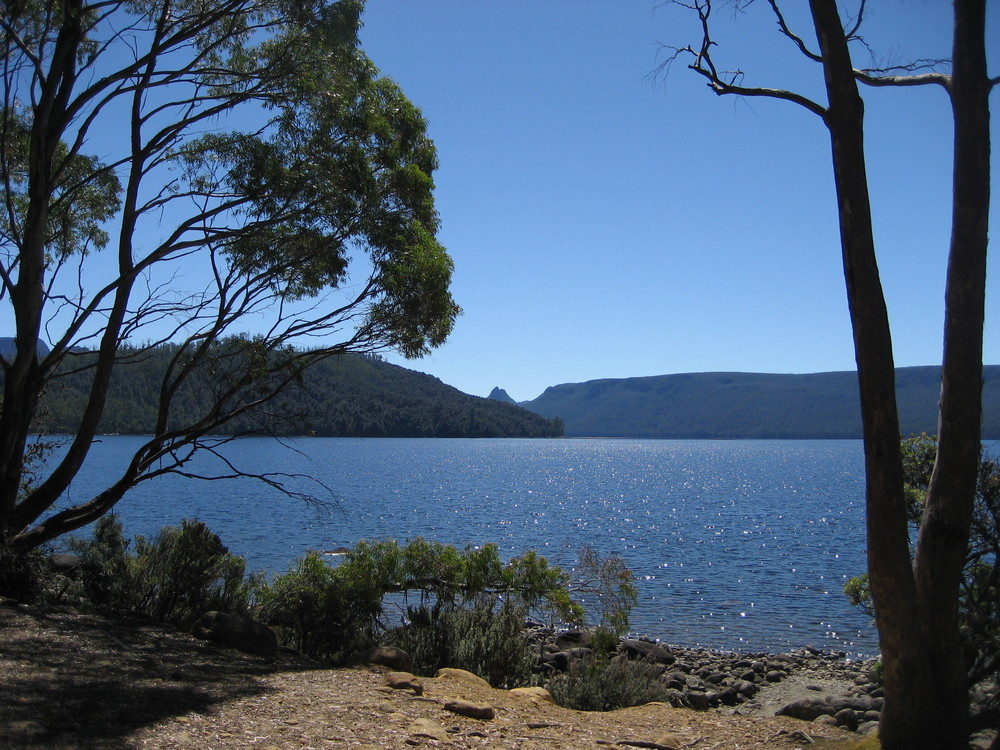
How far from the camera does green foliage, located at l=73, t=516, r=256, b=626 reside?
972cm

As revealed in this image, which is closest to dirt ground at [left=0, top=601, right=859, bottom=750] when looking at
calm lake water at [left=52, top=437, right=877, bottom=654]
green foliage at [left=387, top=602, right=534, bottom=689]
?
green foliage at [left=387, top=602, right=534, bottom=689]

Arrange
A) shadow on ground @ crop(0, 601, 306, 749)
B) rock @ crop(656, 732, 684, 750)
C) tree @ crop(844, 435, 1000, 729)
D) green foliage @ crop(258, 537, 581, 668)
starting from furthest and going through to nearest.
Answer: green foliage @ crop(258, 537, 581, 668)
tree @ crop(844, 435, 1000, 729)
rock @ crop(656, 732, 684, 750)
shadow on ground @ crop(0, 601, 306, 749)

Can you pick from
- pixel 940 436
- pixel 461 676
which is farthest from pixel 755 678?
pixel 940 436

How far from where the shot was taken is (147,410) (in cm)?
5819

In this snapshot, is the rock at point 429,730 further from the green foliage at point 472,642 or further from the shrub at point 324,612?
the shrub at point 324,612

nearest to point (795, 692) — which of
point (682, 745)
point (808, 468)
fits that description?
point (682, 745)

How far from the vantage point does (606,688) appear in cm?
855

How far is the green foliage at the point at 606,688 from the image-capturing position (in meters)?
8.24

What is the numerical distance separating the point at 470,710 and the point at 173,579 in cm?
533

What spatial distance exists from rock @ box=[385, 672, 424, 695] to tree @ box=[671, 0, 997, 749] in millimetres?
3311

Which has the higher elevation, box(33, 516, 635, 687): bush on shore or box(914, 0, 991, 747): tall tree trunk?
box(914, 0, 991, 747): tall tree trunk

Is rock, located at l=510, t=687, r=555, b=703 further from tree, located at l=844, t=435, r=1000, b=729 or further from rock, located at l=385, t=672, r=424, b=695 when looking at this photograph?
tree, located at l=844, t=435, r=1000, b=729

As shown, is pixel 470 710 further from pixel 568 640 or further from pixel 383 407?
pixel 383 407

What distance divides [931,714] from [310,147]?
8844 millimetres
